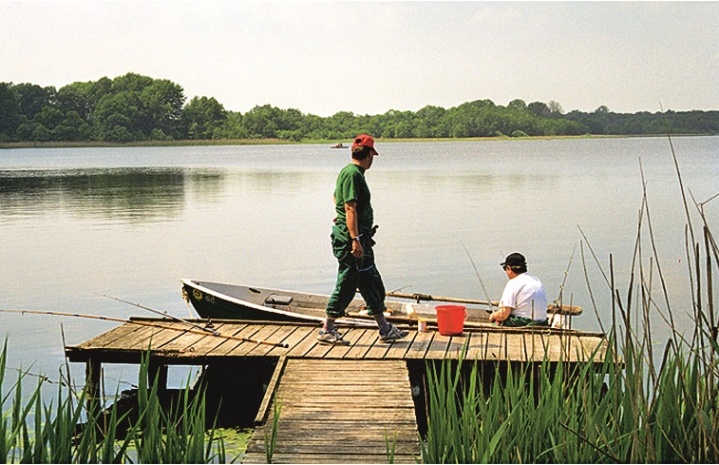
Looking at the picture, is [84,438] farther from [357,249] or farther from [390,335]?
[390,335]

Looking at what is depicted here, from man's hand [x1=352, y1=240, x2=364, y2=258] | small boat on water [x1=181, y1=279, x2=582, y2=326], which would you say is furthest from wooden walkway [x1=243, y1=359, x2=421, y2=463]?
small boat on water [x1=181, y1=279, x2=582, y2=326]

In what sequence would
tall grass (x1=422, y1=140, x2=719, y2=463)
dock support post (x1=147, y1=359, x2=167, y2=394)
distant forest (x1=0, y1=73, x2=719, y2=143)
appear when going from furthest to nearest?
distant forest (x1=0, y1=73, x2=719, y2=143) < dock support post (x1=147, y1=359, x2=167, y2=394) < tall grass (x1=422, y1=140, x2=719, y2=463)

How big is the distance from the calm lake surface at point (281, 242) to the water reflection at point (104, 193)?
10 cm

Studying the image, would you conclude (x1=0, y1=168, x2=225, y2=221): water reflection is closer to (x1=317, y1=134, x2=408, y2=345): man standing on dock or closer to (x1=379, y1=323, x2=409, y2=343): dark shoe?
(x1=379, y1=323, x2=409, y2=343): dark shoe

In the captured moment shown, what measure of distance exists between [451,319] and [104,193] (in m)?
35.6

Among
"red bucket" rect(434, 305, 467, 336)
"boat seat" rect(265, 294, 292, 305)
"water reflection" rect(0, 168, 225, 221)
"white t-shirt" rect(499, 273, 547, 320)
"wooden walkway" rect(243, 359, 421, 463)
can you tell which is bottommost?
"water reflection" rect(0, 168, 225, 221)

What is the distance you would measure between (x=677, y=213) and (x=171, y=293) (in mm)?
19110

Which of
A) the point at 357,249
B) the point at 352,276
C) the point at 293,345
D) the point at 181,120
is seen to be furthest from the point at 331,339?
the point at 181,120

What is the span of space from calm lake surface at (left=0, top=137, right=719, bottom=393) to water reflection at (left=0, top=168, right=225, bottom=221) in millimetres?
105

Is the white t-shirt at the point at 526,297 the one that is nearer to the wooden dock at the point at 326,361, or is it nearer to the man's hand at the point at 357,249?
the wooden dock at the point at 326,361

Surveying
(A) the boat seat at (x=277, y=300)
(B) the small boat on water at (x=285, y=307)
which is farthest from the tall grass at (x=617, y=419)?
(A) the boat seat at (x=277, y=300)

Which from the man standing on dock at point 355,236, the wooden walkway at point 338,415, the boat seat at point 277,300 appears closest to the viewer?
the wooden walkway at point 338,415

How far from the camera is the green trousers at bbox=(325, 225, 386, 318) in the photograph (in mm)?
7680

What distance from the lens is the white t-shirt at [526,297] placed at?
8.10 m
